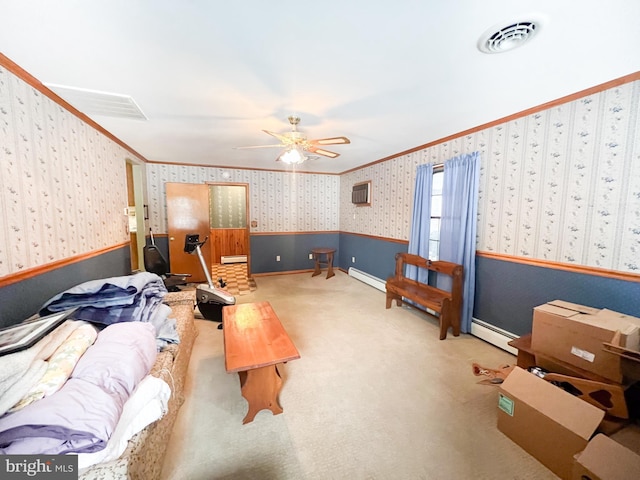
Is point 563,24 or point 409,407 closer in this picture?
point 563,24

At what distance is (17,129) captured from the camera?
1.61 m

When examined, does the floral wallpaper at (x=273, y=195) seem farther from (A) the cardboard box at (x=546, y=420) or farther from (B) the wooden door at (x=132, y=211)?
(A) the cardboard box at (x=546, y=420)

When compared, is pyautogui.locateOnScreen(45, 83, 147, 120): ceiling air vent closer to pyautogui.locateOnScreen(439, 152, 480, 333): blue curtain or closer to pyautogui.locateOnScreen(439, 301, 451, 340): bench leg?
pyautogui.locateOnScreen(439, 152, 480, 333): blue curtain

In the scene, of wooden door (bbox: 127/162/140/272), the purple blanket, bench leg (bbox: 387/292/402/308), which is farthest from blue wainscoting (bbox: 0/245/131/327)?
bench leg (bbox: 387/292/402/308)

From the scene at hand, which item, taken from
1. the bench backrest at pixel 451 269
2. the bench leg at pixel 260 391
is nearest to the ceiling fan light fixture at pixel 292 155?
the bench leg at pixel 260 391

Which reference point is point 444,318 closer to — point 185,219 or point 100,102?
point 100,102

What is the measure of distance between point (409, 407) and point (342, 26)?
2381 mm

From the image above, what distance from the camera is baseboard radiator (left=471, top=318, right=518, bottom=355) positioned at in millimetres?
2498

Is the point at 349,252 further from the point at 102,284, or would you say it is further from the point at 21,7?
the point at 21,7

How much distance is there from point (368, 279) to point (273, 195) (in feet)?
8.59

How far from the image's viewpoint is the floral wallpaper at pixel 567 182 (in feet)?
5.86

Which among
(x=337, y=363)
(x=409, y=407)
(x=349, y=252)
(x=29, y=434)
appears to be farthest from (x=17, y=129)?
(x=349, y=252)

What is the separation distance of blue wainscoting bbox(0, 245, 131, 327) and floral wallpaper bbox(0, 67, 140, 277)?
0.10 m

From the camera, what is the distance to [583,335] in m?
1.58
